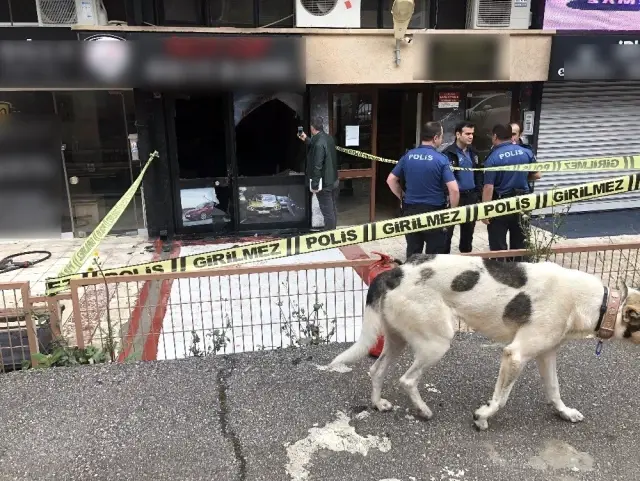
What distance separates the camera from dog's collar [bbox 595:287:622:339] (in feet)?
9.94

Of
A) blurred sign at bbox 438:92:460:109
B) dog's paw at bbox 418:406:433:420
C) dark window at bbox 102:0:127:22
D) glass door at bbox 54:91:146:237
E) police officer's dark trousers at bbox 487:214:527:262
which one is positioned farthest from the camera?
blurred sign at bbox 438:92:460:109

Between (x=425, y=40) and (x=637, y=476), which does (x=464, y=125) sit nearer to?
(x=425, y=40)

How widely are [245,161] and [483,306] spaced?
19.8 feet

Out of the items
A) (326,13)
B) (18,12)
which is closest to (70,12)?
(18,12)

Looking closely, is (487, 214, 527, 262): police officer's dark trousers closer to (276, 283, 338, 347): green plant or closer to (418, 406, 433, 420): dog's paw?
(276, 283, 338, 347): green plant

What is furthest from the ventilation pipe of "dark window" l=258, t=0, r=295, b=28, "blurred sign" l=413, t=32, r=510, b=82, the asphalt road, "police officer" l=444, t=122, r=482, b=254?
the asphalt road

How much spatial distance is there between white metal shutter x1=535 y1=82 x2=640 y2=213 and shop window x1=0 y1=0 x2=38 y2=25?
8.33 m

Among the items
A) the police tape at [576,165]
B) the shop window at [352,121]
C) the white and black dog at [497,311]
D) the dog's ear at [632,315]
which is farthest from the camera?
the shop window at [352,121]

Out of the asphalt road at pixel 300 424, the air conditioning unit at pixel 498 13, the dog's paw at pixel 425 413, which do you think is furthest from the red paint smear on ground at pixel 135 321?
the air conditioning unit at pixel 498 13

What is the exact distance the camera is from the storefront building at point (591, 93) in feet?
28.5

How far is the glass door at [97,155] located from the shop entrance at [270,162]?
5.82 ft

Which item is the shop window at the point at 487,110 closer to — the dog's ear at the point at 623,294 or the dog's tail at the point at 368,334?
the dog's ear at the point at 623,294

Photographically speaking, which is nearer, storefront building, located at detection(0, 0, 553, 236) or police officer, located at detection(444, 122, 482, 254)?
police officer, located at detection(444, 122, 482, 254)

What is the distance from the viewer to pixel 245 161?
859cm
